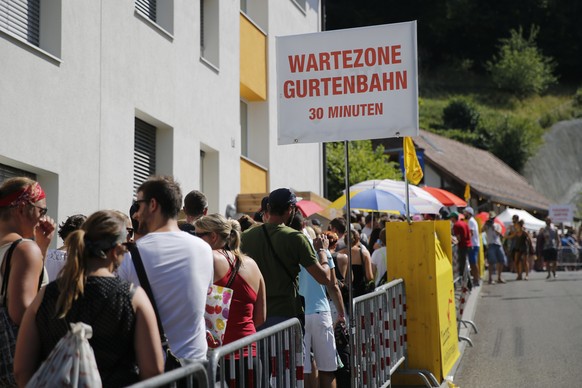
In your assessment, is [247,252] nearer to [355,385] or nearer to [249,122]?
[355,385]

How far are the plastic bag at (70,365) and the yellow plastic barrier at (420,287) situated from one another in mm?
6900

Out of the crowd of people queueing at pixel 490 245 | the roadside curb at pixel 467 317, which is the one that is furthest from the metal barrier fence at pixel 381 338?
the crowd of people queueing at pixel 490 245

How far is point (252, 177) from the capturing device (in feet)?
64.7

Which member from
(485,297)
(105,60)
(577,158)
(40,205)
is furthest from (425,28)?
(40,205)

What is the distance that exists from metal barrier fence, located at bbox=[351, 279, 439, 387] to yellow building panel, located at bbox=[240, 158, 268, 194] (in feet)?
30.0

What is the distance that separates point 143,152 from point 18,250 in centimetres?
1014

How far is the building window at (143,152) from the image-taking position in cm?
1443

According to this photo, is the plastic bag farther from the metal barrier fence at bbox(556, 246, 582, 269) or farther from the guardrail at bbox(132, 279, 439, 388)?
the metal barrier fence at bbox(556, 246, 582, 269)

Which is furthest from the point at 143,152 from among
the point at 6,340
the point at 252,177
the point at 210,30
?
the point at 6,340

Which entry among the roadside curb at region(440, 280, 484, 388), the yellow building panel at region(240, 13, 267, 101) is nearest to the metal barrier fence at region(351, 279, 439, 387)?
the roadside curb at region(440, 280, 484, 388)

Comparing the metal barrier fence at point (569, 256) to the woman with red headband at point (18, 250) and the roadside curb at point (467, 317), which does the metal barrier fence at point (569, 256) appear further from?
the woman with red headband at point (18, 250)

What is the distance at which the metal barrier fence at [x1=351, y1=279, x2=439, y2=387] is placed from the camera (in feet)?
26.2

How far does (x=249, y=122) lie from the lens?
67.8 feet

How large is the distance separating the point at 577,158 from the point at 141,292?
257 feet
